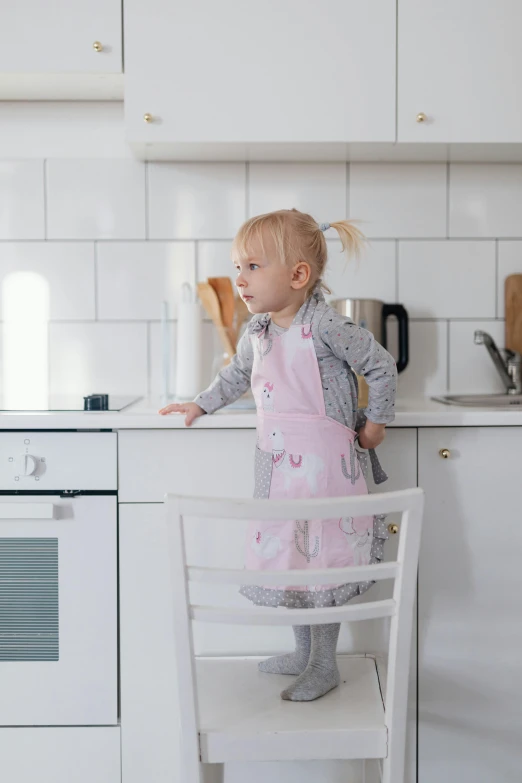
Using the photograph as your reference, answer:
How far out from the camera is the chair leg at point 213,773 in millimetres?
1182

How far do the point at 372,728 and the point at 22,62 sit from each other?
1.39 meters

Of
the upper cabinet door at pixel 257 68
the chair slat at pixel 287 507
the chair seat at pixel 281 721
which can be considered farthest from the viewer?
the upper cabinet door at pixel 257 68

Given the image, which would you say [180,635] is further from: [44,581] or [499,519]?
[499,519]

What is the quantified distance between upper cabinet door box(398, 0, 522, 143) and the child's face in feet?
1.78

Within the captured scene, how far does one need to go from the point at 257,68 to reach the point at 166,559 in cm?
98

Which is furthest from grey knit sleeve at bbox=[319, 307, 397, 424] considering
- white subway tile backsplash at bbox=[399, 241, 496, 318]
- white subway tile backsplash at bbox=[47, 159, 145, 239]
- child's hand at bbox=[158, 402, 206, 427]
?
white subway tile backsplash at bbox=[47, 159, 145, 239]

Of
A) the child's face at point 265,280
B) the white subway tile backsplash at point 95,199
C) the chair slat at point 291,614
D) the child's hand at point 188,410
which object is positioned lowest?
the chair slat at point 291,614

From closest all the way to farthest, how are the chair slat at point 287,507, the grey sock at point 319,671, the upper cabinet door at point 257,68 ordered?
the chair slat at point 287,507 → the grey sock at point 319,671 → the upper cabinet door at point 257,68

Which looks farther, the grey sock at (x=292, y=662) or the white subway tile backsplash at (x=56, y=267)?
the white subway tile backsplash at (x=56, y=267)

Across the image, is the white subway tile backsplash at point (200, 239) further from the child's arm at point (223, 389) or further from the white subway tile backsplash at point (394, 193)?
the child's arm at point (223, 389)

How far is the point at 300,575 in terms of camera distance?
36.3 inches

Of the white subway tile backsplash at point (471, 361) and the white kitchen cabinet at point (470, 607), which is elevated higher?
the white subway tile backsplash at point (471, 361)

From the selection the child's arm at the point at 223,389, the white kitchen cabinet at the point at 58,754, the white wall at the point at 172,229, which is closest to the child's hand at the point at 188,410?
the child's arm at the point at 223,389

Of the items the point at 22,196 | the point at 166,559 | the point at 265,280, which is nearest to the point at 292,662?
the point at 166,559
